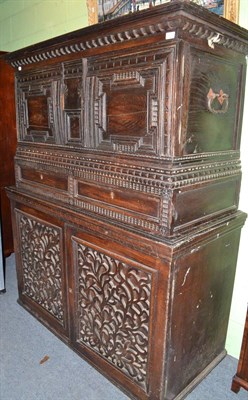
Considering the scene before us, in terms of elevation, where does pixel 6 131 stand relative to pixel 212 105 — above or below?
below

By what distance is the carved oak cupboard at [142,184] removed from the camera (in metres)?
1.21

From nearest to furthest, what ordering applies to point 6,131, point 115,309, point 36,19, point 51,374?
1. point 115,309
2. point 51,374
3. point 36,19
4. point 6,131

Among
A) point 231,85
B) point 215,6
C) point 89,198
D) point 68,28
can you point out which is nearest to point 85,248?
point 89,198

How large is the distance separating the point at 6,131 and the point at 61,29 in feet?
3.49

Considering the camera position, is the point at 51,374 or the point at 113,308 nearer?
the point at 113,308

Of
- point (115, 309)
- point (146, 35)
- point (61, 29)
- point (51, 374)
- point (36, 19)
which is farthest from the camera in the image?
point (36, 19)

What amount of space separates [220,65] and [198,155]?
0.43 meters

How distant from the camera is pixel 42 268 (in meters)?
2.09

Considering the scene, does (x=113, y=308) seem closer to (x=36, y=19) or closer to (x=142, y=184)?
(x=142, y=184)

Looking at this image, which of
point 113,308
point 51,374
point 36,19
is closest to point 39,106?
point 113,308

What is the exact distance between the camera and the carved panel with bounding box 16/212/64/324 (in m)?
1.94

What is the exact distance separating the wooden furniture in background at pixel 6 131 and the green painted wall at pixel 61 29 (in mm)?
428

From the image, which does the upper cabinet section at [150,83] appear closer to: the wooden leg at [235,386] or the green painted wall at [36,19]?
the green painted wall at [36,19]

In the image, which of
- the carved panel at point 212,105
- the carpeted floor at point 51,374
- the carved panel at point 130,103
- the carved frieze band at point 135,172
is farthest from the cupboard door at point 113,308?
the carved panel at point 212,105
